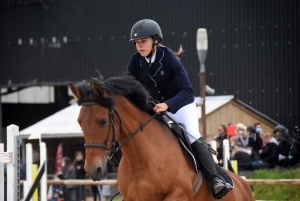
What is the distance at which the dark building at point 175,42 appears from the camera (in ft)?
67.8

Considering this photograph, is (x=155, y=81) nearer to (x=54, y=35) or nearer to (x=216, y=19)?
(x=216, y=19)

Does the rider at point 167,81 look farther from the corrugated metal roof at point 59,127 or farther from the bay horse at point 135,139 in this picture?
the corrugated metal roof at point 59,127

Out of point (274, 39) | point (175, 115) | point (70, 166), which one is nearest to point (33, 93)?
point (274, 39)

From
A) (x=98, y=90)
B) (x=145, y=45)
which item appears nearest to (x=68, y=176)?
(x=145, y=45)

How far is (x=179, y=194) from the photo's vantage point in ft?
18.9

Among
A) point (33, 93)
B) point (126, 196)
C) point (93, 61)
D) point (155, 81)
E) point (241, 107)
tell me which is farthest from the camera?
point (33, 93)

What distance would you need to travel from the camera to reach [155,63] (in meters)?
6.16

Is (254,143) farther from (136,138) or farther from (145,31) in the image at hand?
(136,138)

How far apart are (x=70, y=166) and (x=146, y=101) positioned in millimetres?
9007

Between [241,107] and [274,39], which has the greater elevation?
[274,39]

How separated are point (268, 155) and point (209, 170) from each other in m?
6.88

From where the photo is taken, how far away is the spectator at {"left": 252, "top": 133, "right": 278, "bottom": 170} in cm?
1267

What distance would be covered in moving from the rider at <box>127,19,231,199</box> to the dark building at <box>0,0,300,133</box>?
1435 centimetres

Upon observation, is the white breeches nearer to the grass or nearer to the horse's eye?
the horse's eye
